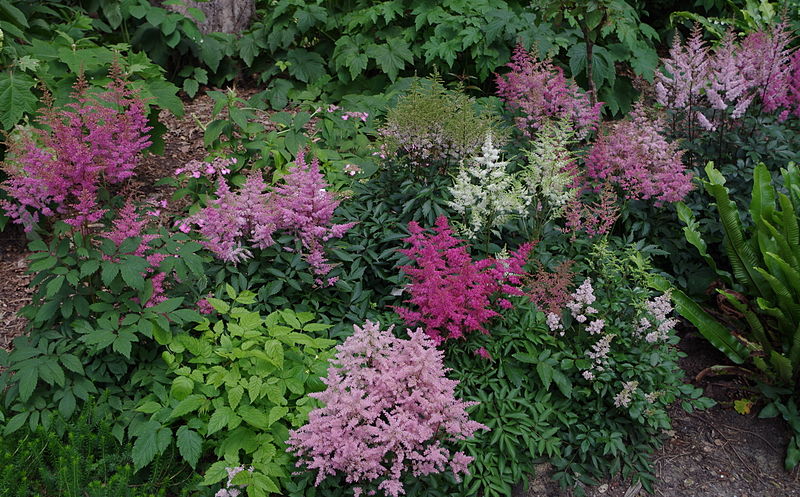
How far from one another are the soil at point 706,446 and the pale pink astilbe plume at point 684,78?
61.9 inches

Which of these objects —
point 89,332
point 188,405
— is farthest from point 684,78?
point 89,332

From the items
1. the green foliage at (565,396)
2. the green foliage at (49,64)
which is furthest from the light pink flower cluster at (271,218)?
the green foliage at (49,64)

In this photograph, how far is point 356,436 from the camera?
2766 millimetres

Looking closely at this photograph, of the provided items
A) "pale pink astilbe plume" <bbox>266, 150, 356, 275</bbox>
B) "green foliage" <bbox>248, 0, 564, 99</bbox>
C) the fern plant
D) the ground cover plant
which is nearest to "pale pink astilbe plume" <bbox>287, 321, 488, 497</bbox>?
the ground cover plant

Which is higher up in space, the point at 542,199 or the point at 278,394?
the point at 542,199

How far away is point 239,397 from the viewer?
3.03 metres

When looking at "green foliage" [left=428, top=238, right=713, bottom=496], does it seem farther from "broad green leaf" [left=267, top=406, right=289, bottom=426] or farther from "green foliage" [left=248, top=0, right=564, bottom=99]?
"green foliage" [left=248, top=0, right=564, bottom=99]

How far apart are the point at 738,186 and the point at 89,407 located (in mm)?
4067

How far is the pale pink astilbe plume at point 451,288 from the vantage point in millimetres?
3242

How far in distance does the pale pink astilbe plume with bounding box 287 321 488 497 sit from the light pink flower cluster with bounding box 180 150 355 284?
89cm

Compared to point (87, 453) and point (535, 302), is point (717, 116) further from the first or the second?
point (87, 453)

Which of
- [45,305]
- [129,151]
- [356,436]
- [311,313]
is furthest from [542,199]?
[45,305]

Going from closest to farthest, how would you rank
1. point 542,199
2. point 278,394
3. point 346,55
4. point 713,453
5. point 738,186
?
point 278,394 < point 713,453 < point 542,199 < point 738,186 < point 346,55

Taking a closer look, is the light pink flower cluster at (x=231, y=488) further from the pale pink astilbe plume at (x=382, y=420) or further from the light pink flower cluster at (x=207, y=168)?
the light pink flower cluster at (x=207, y=168)
